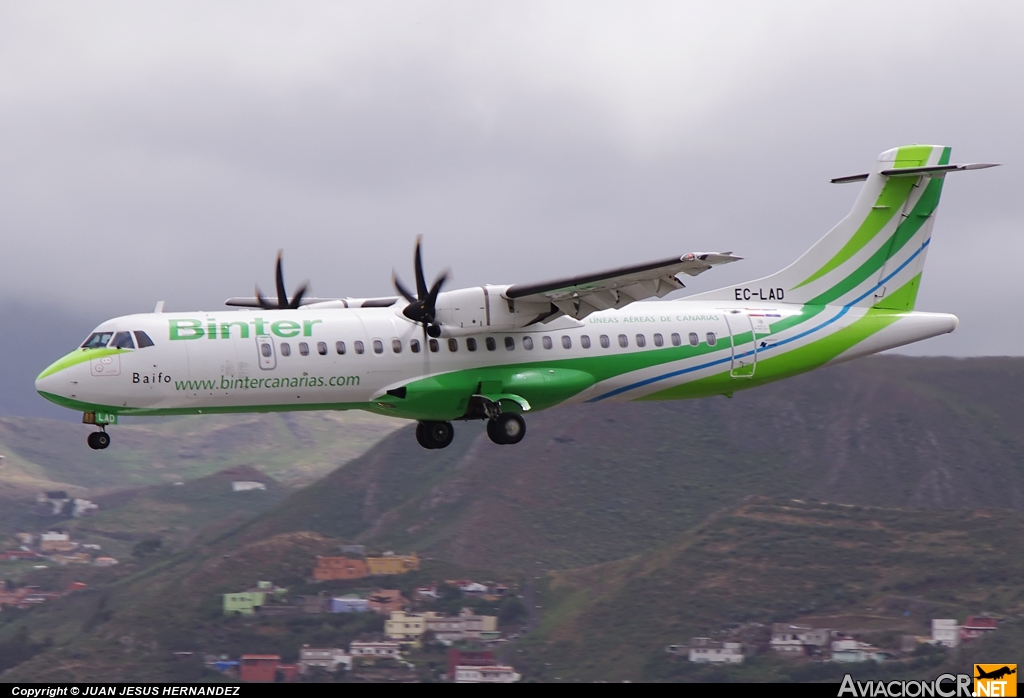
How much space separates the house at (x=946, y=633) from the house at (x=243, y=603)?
171 ft

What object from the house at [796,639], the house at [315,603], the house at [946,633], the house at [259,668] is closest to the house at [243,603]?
the house at [315,603]

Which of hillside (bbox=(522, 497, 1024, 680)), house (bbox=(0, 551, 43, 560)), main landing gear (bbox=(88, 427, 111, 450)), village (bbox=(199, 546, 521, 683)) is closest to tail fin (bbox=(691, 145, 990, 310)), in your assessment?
main landing gear (bbox=(88, 427, 111, 450))

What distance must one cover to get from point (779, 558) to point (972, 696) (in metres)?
75.0

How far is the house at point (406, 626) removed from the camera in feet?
343

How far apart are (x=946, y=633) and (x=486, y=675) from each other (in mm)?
31842

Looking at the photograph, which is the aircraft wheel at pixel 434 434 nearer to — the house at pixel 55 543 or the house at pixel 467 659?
the house at pixel 467 659

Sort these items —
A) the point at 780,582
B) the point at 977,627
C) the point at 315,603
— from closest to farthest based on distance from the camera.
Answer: the point at 977,627 < the point at 780,582 < the point at 315,603

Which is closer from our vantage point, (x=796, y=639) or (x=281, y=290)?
(x=281, y=290)

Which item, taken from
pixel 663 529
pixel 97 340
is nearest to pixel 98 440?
pixel 97 340

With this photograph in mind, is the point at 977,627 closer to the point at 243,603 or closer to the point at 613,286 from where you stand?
the point at 243,603

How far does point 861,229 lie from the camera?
4078 centimetres

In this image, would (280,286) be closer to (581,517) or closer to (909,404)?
(581,517)

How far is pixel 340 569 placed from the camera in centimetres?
11675

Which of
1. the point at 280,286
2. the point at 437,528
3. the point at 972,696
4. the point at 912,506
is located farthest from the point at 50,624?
the point at 972,696
